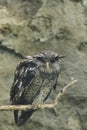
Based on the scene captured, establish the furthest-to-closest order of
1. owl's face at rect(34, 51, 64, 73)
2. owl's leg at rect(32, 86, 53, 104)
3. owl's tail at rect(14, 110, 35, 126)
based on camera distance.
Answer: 1. owl's tail at rect(14, 110, 35, 126)
2. owl's leg at rect(32, 86, 53, 104)
3. owl's face at rect(34, 51, 64, 73)

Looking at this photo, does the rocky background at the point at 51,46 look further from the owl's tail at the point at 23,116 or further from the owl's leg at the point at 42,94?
the owl's leg at the point at 42,94

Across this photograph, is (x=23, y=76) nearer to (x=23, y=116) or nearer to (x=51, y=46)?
(x=23, y=116)

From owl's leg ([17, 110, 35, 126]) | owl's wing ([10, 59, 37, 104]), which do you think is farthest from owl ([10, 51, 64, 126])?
owl's leg ([17, 110, 35, 126])

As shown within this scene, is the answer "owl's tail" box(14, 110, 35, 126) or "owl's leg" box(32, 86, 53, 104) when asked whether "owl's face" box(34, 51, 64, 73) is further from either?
"owl's tail" box(14, 110, 35, 126)

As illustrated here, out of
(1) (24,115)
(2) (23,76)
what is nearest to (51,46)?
(1) (24,115)

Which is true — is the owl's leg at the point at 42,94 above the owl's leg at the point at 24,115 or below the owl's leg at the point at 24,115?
above

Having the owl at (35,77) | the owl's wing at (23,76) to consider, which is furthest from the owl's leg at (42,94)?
the owl's wing at (23,76)

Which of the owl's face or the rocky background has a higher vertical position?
the owl's face
